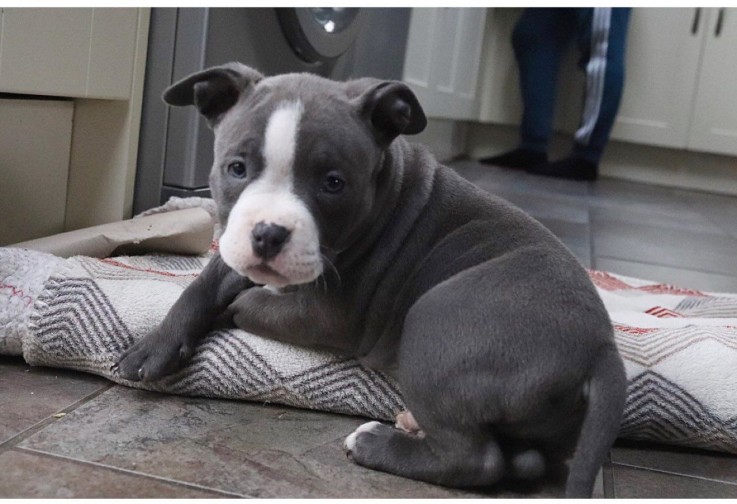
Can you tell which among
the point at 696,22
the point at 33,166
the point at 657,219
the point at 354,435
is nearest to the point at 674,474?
the point at 354,435

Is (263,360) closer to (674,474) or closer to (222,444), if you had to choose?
(222,444)

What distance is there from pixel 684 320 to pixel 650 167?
17.6 ft

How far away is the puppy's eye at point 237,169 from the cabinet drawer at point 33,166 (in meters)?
1.03

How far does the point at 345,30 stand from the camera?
328 cm

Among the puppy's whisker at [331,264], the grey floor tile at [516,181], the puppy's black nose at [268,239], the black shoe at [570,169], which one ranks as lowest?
the grey floor tile at [516,181]

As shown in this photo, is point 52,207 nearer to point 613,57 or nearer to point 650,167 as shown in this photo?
point 613,57

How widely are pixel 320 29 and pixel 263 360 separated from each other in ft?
5.70

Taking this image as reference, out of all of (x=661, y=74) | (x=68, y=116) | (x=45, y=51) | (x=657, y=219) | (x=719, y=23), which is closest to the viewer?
(x=45, y=51)

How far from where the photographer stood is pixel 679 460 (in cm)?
157

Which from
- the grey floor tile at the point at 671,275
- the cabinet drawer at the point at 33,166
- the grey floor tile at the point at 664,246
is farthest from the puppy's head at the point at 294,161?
the grey floor tile at the point at 664,246

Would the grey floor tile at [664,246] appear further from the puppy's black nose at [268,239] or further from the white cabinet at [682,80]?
the white cabinet at [682,80]

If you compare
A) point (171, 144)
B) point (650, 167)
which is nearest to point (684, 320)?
point (171, 144)

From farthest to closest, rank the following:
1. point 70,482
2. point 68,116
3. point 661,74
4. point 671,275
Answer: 1. point 661,74
2. point 671,275
3. point 68,116
4. point 70,482

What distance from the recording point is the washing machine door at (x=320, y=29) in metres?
2.86
